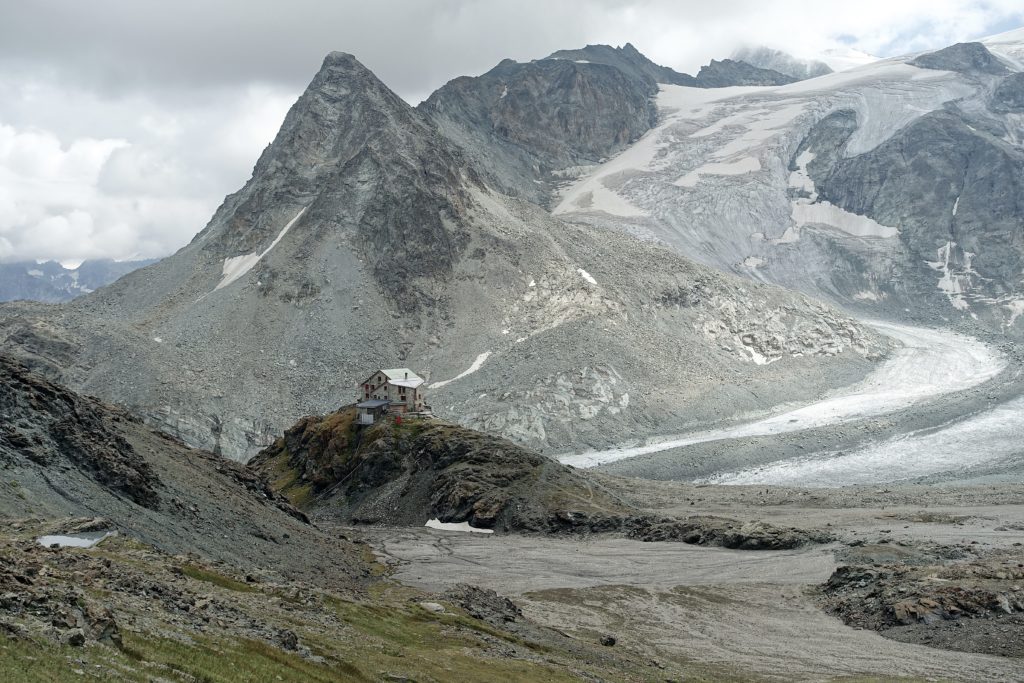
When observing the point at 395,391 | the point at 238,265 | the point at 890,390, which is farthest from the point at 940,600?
the point at 238,265

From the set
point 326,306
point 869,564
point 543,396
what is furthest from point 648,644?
point 326,306

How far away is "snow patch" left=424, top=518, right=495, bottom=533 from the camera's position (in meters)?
86.6

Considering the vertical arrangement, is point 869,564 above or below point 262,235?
below

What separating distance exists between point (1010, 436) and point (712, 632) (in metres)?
94.2

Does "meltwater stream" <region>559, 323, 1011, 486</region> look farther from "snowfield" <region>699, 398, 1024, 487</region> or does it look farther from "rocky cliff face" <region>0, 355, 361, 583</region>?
"rocky cliff face" <region>0, 355, 361, 583</region>

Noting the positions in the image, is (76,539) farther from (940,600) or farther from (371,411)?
(371,411)

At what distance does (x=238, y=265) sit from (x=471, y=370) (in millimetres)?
56732

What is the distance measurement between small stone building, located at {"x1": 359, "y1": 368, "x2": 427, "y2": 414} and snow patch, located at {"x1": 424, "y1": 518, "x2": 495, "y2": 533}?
78.4 ft

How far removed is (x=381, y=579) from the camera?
2440 inches

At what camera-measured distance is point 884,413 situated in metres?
144

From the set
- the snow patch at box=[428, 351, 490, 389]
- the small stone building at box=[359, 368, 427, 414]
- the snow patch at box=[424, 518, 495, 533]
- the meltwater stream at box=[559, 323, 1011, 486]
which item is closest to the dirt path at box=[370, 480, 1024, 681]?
the snow patch at box=[424, 518, 495, 533]

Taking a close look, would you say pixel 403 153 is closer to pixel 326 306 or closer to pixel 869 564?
pixel 326 306

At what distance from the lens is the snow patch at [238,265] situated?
563 feet

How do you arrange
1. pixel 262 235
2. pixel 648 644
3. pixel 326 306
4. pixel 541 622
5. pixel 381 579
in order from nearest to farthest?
1. pixel 648 644
2. pixel 541 622
3. pixel 381 579
4. pixel 326 306
5. pixel 262 235
